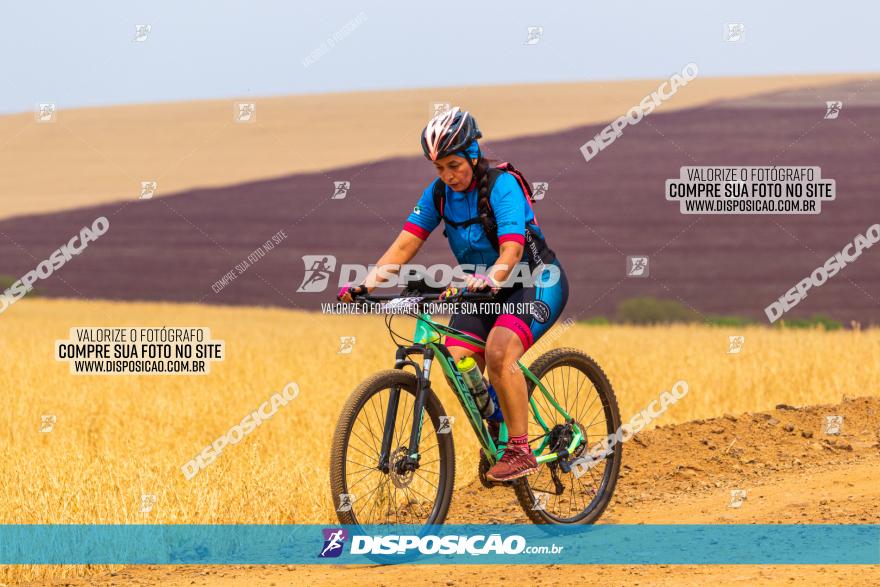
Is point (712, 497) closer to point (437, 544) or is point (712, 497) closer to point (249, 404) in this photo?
point (437, 544)

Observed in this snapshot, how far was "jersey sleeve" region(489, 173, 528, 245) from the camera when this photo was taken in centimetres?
698

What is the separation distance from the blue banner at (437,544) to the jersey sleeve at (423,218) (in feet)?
6.06

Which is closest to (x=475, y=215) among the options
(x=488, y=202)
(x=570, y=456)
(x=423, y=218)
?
(x=488, y=202)

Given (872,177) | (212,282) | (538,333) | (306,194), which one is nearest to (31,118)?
(306,194)

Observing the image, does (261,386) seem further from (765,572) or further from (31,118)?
(31,118)

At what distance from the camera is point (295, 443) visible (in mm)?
11031

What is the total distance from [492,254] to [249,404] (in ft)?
21.4

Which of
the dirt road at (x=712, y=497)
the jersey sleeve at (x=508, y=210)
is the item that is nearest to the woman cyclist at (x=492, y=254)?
the jersey sleeve at (x=508, y=210)

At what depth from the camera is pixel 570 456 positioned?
813 cm

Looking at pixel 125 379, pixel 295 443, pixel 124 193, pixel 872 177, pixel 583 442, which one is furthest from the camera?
pixel 124 193

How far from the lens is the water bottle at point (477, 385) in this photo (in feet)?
23.8

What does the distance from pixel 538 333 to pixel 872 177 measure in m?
32.1

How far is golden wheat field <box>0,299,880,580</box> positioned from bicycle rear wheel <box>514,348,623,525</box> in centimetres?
119

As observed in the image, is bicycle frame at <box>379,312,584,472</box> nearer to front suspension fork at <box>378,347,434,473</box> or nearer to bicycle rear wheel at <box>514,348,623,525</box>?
front suspension fork at <box>378,347,434,473</box>
